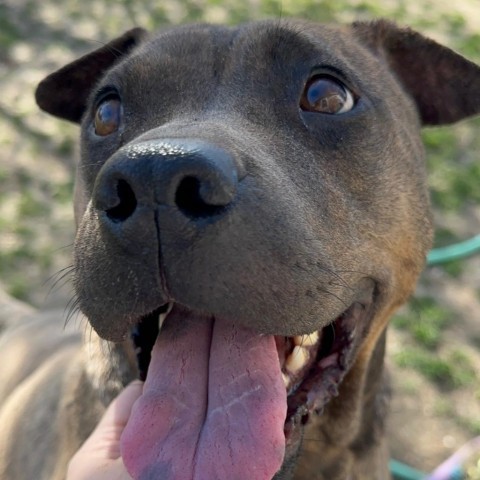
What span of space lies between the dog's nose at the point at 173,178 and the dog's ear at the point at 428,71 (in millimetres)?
1710

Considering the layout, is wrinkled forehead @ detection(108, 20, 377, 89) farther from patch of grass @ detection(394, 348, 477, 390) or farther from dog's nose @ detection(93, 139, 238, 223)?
patch of grass @ detection(394, 348, 477, 390)

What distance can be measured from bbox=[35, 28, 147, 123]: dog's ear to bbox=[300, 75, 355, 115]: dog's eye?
113 cm

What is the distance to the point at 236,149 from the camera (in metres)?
2.07

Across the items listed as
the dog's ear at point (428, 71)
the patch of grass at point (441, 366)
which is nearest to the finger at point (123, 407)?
the dog's ear at point (428, 71)

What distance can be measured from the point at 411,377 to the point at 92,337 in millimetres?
2825

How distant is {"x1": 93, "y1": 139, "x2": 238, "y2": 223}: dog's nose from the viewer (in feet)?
6.15

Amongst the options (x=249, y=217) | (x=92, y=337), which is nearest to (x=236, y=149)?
(x=249, y=217)

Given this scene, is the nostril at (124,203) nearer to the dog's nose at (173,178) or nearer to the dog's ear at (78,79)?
the dog's nose at (173,178)

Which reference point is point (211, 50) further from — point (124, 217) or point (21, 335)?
point (21, 335)

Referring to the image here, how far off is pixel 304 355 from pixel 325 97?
3.20ft

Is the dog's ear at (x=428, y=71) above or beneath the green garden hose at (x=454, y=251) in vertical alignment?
above

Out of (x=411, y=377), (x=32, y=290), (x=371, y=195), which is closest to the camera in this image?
(x=371, y=195)

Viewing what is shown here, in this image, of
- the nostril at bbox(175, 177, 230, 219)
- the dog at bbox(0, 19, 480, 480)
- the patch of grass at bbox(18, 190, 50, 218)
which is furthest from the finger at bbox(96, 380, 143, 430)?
the patch of grass at bbox(18, 190, 50, 218)

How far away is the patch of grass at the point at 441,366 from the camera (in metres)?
5.05
